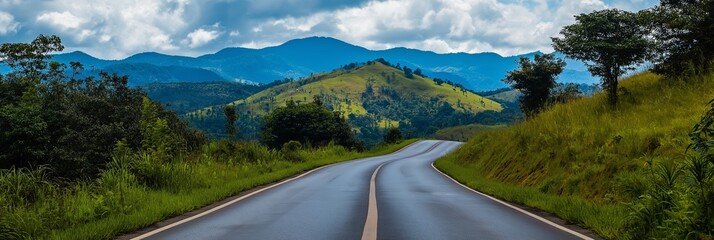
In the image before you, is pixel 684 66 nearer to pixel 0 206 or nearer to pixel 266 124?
pixel 0 206

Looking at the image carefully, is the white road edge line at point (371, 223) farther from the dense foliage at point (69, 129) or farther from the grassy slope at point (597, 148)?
the dense foliage at point (69, 129)

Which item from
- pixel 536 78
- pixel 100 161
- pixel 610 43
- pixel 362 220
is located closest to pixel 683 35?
pixel 610 43

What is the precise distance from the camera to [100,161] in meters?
32.8

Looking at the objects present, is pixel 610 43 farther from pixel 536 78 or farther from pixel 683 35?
pixel 536 78

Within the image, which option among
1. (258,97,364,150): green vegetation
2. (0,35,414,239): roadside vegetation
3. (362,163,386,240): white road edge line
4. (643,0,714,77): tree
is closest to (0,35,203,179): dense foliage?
(0,35,414,239): roadside vegetation

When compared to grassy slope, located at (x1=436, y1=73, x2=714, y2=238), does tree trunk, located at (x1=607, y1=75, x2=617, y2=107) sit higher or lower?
higher

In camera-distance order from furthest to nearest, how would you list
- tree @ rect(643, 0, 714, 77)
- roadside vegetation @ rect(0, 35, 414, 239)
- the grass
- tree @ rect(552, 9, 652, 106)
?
tree @ rect(552, 9, 652, 106) → tree @ rect(643, 0, 714, 77) → roadside vegetation @ rect(0, 35, 414, 239) → the grass

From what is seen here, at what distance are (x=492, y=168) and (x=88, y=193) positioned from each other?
1830 cm

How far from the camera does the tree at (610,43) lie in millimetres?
19125

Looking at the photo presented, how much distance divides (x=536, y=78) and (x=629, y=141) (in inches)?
1030

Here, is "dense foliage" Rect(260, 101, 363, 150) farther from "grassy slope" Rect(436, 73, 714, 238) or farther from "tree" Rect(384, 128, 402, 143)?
"grassy slope" Rect(436, 73, 714, 238)

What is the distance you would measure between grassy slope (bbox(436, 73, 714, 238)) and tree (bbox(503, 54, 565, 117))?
48.6 ft

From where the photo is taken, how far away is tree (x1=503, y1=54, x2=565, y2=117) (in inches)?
1492

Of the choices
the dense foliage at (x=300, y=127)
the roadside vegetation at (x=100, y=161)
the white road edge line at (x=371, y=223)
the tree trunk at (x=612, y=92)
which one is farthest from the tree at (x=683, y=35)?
the dense foliage at (x=300, y=127)
